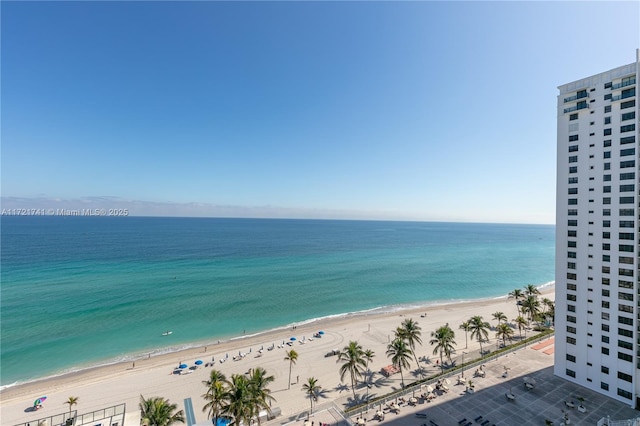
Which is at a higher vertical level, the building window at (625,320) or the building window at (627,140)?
the building window at (627,140)

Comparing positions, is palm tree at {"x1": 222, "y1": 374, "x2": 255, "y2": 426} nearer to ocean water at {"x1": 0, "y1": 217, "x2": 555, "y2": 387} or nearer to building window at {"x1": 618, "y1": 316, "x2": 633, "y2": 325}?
ocean water at {"x1": 0, "y1": 217, "x2": 555, "y2": 387}

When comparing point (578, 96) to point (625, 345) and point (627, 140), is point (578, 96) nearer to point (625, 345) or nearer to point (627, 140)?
point (627, 140)

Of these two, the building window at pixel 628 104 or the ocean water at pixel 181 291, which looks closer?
the building window at pixel 628 104

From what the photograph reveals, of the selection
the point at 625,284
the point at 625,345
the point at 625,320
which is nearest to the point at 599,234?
the point at 625,284

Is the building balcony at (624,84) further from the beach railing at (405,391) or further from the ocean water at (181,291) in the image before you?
the ocean water at (181,291)

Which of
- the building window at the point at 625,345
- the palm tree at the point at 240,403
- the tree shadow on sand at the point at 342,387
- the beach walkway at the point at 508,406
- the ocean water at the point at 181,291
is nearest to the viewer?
the palm tree at the point at 240,403

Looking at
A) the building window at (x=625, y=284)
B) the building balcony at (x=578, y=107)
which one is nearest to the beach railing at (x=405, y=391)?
the building window at (x=625, y=284)
